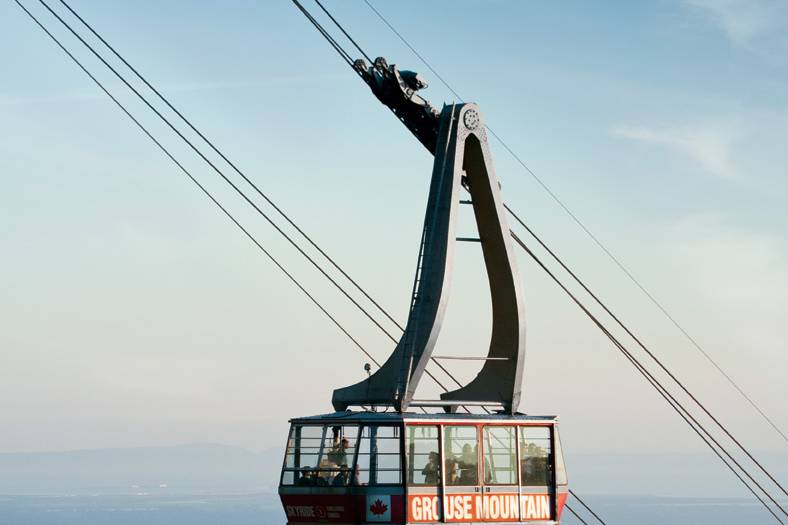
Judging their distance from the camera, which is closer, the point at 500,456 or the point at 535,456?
the point at 500,456

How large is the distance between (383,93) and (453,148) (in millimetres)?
3542

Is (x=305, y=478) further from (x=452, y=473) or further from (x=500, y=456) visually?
(x=500, y=456)

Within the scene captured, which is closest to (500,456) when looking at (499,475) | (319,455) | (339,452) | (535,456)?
(499,475)

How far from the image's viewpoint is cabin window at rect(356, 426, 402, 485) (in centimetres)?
3941

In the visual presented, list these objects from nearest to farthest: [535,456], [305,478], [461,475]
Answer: [461,475] → [305,478] → [535,456]

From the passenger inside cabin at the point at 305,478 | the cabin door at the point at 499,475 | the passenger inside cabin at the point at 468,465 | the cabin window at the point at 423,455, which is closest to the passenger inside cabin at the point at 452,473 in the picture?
the passenger inside cabin at the point at 468,465

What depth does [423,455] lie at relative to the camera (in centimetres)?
3984

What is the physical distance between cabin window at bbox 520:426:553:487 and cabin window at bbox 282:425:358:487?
18.4ft

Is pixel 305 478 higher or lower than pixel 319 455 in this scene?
lower

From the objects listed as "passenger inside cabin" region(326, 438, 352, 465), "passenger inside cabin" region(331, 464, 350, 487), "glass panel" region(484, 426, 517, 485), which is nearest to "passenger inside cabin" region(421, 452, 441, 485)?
"glass panel" region(484, 426, 517, 485)

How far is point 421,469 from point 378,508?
1.71 meters

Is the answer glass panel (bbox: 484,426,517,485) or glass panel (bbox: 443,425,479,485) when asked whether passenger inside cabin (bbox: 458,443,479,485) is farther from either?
glass panel (bbox: 484,426,517,485)

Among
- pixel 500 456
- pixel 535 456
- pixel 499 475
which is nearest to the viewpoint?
pixel 499 475

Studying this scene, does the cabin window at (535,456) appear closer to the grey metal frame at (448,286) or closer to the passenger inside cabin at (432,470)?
the grey metal frame at (448,286)
